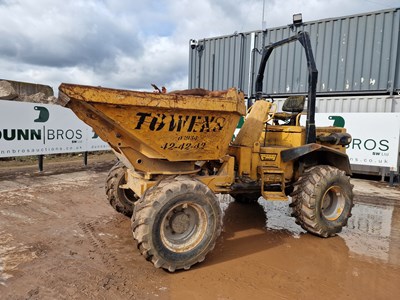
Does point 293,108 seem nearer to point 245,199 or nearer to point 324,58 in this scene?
point 245,199

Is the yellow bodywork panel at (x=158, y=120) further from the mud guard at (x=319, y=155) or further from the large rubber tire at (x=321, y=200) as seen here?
the large rubber tire at (x=321, y=200)

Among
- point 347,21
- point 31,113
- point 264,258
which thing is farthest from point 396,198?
point 31,113

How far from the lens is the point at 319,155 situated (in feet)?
17.1

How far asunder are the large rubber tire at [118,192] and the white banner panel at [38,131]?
4524 millimetres

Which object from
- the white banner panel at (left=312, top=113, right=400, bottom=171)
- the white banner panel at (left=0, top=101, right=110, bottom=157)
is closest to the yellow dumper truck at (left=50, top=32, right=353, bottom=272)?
the white banner panel at (left=312, top=113, right=400, bottom=171)

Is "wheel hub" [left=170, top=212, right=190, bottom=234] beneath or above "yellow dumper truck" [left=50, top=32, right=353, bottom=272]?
beneath

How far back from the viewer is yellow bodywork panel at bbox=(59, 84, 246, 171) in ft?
10.5

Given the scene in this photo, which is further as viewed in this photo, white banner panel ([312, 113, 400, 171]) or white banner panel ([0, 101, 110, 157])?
white banner panel ([312, 113, 400, 171])

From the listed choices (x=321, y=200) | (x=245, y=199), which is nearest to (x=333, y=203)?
(x=321, y=200)

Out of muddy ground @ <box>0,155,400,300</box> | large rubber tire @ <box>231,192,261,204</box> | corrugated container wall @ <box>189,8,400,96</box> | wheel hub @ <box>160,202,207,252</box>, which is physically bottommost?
muddy ground @ <box>0,155,400,300</box>

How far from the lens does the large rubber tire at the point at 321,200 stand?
4.54m

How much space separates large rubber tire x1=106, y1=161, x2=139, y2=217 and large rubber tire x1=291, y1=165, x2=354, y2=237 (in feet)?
8.24

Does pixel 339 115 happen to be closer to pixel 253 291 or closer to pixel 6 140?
pixel 253 291

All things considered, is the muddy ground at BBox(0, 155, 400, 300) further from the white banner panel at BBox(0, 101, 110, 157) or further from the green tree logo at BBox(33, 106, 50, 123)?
the green tree logo at BBox(33, 106, 50, 123)
